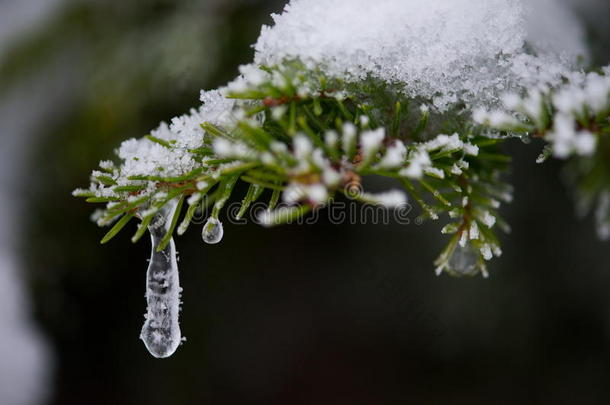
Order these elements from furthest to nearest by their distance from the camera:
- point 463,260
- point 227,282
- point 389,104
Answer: point 227,282, point 463,260, point 389,104

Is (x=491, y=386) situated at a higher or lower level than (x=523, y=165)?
lower

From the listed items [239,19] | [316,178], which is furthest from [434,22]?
[239,19]

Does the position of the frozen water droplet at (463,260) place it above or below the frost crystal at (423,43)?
below

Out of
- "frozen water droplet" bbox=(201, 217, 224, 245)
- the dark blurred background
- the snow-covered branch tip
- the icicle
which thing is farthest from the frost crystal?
the dark blurred background

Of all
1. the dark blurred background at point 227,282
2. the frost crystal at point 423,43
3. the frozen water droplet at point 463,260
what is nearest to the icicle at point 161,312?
the frost crystal at point 423,43

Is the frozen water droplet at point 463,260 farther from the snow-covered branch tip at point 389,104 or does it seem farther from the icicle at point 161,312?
the icicle at point 161,312

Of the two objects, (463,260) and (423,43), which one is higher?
(423,43)

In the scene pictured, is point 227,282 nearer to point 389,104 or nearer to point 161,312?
point 161,312

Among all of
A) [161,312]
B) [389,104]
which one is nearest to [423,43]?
[389,104]

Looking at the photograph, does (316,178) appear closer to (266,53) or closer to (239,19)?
(266,53)
